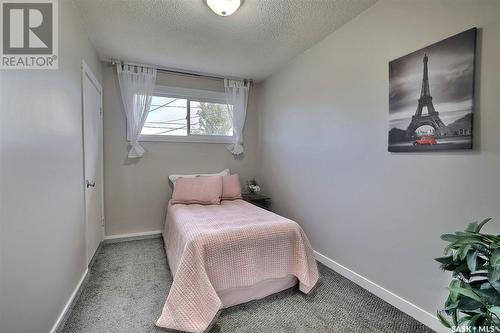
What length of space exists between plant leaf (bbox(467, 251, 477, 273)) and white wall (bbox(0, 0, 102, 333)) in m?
1.97

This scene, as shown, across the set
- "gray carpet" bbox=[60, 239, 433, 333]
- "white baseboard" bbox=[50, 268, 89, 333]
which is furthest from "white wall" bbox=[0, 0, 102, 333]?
"gray carpet" bbox=[60, 239, 433, 333]

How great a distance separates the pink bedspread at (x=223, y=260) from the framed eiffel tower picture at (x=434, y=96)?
1.17 m

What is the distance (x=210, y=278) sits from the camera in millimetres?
1778

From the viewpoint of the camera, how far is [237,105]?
3.84 m

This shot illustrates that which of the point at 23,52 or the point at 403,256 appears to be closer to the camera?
the point at 23,52

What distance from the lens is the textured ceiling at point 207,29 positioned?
2014 millimetres

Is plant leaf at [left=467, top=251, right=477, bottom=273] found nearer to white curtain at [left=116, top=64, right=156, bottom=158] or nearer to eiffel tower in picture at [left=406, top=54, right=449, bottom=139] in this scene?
eiffel tower in picture at [left=406, top=54, right=449, bottom=139]

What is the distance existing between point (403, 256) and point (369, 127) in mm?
1070

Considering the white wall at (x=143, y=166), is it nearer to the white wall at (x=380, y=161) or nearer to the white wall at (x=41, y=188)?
the white wall at (x=41, y=188)

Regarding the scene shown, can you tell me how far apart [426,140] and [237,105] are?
274 cm

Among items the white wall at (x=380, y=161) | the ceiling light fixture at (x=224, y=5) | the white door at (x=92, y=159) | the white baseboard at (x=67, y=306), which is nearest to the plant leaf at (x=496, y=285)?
the white wall at (x=380, y=161)

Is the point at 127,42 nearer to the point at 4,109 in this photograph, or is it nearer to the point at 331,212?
the point at 4,109

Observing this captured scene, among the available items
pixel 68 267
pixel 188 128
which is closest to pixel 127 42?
pixel 188 128

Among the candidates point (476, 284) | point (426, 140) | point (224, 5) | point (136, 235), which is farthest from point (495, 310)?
point (136, 235)
